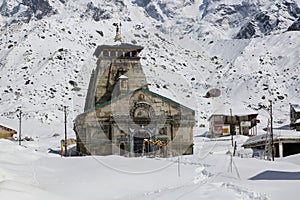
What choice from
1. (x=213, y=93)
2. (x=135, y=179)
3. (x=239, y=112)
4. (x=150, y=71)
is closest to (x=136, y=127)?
(x=135, y=179)

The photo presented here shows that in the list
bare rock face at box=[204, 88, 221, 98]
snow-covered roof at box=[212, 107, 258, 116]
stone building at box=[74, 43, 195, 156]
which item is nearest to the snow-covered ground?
stone building at box=[74, 43, 195, 156]

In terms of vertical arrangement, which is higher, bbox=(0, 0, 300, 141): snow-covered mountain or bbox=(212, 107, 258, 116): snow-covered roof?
bbox=(0, 0, 300, 141): snow-covered mountain

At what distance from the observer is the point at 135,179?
17.7 metres

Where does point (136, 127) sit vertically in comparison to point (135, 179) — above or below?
above

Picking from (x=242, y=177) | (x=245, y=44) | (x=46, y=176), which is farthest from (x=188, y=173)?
(x=245, y=44)

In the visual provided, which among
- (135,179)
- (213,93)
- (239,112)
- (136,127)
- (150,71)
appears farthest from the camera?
(150,71)

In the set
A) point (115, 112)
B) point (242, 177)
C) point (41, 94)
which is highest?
point (41, 94)

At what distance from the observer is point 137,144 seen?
3959 centimetres

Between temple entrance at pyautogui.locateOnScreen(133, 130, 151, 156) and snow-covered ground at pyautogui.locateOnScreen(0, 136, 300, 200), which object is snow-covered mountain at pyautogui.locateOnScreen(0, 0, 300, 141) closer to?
temple entrance at pyautogui.locateOnScreen(133, 130, 151, 156)

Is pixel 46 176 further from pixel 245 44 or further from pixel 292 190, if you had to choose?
pixel 245 44

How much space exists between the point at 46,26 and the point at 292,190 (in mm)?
131716

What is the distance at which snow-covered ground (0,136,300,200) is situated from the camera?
13625 millimetres

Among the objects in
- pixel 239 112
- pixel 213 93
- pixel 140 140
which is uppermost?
pixel 213 93

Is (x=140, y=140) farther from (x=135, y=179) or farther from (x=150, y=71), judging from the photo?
(x=150, y=71)
